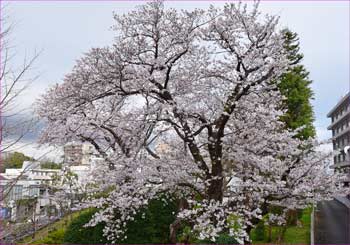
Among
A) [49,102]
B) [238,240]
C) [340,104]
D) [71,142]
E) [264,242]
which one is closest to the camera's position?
[238,240]

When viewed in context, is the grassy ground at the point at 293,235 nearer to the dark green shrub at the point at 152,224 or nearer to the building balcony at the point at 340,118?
the dark green shrub at the point at 152,224

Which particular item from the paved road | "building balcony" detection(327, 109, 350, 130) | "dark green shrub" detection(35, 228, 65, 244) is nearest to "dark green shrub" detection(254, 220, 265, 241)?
the paved road

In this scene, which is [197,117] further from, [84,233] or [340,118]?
[340,118]

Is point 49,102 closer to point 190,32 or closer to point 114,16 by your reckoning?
point 114,16

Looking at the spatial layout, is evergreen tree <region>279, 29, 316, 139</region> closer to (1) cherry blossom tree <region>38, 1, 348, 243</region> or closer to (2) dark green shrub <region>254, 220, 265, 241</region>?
(2) dark green shrub <region>254, 220, 265, 241</region>

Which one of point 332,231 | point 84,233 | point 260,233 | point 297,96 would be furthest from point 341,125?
point 84,233

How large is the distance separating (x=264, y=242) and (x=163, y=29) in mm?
7496

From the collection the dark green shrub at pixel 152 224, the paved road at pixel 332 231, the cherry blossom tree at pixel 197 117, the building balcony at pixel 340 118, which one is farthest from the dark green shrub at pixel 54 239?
the building balcony at pixel 340 118

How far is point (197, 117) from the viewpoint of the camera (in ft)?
23.8

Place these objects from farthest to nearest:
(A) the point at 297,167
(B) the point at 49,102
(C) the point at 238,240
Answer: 1. (B) the point at 49,102
2. (A) the point at 297,167
3. (C) the point at 238,240

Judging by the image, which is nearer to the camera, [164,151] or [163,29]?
[163,29]

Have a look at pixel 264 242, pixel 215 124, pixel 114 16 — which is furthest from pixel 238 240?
pixel 264 242

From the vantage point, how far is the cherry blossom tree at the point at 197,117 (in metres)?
6.83

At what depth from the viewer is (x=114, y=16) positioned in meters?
7.13
